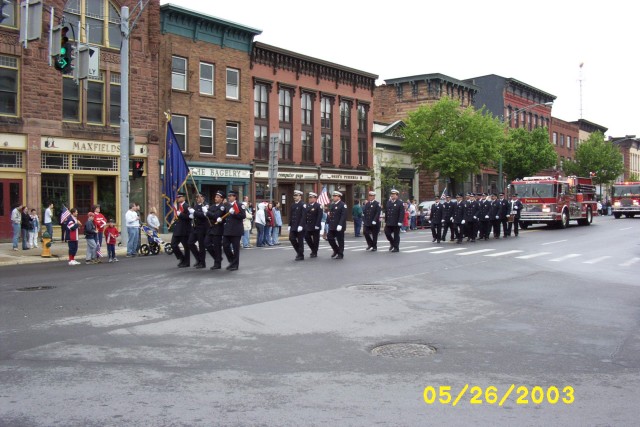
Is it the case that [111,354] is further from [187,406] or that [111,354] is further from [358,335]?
[358,335]

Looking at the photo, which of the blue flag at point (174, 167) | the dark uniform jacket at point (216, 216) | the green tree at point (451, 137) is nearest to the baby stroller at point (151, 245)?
the blue flag at point (174, 167)

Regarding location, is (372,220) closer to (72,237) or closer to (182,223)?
(182,223)

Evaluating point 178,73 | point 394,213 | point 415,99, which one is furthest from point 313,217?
point 415,99

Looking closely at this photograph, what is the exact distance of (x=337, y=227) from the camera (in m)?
17.7

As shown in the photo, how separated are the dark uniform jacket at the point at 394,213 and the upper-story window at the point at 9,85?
1637 cm

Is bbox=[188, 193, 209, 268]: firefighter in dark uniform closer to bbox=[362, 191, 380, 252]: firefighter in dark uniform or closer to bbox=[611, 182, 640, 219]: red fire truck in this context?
bbox=[362, 191, 380, 252]: firefighter in dark uniform

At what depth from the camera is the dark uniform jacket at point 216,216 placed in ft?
48.8

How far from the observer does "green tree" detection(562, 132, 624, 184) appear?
7550cm

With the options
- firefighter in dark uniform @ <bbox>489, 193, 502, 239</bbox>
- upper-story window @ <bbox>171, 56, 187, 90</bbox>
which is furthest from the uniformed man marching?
upper-story window @ <bbox>171, 56, 187, 90</bbox>

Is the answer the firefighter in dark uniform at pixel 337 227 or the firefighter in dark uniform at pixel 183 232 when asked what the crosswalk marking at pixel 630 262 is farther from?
the firefighter in dark uniform at pixel 183 232

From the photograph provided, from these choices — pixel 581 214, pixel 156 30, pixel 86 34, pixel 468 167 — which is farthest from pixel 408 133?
pixel 86 34

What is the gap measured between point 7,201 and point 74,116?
16.0 feet

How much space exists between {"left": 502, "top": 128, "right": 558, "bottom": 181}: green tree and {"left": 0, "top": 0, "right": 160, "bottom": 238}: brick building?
3657 centimetres

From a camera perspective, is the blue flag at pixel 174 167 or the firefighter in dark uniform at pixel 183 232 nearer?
the firefighter in dark uniform at pixel 183 232
